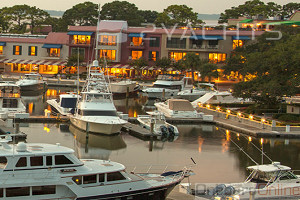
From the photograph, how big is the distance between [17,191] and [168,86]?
5732 cm

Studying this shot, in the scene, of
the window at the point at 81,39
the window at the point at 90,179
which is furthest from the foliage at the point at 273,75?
the window at the point at 81,39

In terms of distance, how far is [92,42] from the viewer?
102m

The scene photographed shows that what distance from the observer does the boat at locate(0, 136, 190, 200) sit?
78.4 ft

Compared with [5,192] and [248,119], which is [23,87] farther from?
[5,192]

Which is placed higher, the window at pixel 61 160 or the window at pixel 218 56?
the window at pixel 218 56

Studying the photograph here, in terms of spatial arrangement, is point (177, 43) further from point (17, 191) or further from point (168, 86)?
point (17, 191)

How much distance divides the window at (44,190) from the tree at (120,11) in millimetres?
123544

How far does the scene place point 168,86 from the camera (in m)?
80.4

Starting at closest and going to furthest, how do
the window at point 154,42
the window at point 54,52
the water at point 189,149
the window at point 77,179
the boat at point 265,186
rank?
the window at point 77,179 → the boat at point 265,186 → the water at point 189,149 → the window at point 154,42 → the window at point 54,52

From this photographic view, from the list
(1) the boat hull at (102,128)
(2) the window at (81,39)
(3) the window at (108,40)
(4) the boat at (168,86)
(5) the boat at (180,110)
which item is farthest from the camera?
(2) the window at (81,39)

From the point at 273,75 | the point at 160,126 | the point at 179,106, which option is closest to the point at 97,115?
the point at 160,126

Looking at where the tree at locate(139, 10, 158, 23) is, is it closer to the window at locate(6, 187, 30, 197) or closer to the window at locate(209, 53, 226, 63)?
the window at locate(209, 53, 226, 63)

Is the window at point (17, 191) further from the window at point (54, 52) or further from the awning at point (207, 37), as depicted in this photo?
the window at point (54, 52)

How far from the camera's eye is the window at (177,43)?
98938 millimetres
